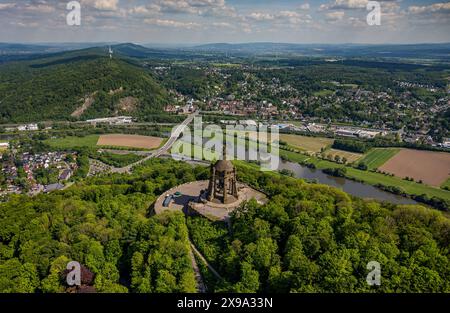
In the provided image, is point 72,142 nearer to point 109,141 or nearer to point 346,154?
point 109,141

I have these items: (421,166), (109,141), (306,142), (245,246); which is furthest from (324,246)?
(109,141)

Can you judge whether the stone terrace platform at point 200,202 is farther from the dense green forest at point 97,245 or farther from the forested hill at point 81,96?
the forested hill at point 81,96

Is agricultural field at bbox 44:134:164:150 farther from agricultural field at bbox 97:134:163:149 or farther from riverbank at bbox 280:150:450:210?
riverbank at bbox 280:150:450:210

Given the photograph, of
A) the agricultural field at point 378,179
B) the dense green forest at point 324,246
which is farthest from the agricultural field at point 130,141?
the dense green forest at point 324,246

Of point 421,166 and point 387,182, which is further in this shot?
point 421,166

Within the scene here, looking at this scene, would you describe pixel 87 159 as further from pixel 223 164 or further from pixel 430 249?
pixel 430 249
